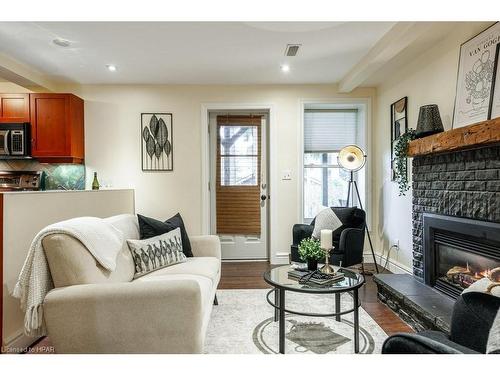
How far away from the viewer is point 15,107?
3885mm

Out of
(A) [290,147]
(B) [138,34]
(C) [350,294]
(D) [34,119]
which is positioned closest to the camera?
(B) [138,34]

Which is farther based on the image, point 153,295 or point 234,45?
point 234,45

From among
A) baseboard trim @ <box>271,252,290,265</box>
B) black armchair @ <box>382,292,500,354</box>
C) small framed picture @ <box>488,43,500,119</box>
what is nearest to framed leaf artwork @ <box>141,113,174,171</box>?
baseboard trim @ <box>271,252,290,265</box>

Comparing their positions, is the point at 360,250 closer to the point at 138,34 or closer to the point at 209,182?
the point at 209,182

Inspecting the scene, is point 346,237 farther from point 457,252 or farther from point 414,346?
point 414,346

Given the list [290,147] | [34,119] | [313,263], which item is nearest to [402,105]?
[290,147]

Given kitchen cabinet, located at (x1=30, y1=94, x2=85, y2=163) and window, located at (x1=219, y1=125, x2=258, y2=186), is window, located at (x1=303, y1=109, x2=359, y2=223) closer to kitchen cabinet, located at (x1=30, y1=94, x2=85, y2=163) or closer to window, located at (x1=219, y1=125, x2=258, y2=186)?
window, located at (x1=219, y1=125, x2=258, y2=186)

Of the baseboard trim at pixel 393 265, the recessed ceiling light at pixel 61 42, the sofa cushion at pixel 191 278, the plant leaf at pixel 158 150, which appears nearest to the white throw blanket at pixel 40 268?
the sofa cushion at pixel 191 278

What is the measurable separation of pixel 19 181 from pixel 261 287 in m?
3.43

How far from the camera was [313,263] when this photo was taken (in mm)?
2303

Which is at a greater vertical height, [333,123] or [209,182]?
[333,123]

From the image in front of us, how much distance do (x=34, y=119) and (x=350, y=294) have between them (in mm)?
4257

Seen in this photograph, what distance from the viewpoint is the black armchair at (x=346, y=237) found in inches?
129

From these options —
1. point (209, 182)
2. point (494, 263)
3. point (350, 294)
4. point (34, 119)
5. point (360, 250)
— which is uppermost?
point (34, 119)
